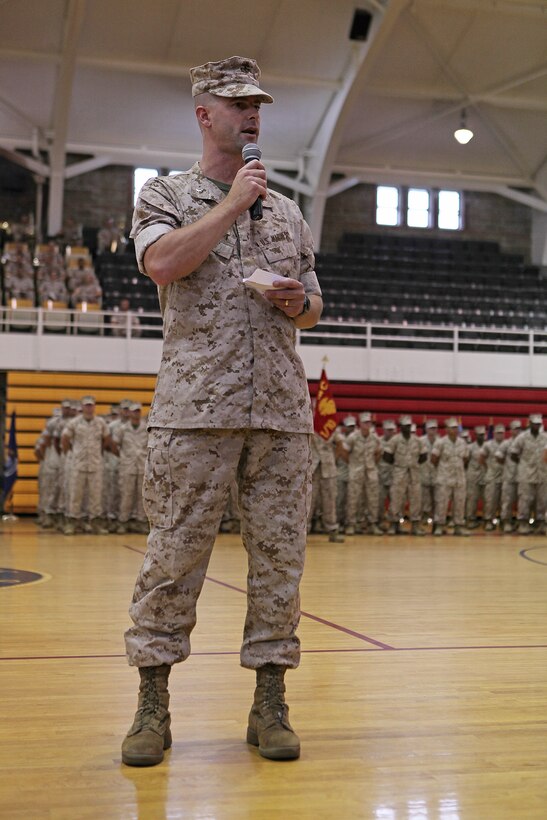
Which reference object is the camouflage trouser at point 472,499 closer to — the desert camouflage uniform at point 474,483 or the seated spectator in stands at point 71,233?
the desert camouflage uniform at point 474,483

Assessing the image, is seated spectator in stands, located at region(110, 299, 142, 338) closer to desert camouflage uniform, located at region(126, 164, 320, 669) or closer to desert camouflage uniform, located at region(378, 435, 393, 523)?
desert camouflage uniform, located at region(378, 435, 393, 523)

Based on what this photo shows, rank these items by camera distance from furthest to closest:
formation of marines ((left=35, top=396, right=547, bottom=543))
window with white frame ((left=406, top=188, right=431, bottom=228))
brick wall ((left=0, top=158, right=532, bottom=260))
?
1. window with white frame ((left=406, top=188, right=431, bottom=228))
2. brick wall ((left=0, top=158, right=532, bottom=260))
3. formation of marines ((left=35, top=396, right=547, bottom=543))

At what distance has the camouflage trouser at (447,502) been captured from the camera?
13406 mm

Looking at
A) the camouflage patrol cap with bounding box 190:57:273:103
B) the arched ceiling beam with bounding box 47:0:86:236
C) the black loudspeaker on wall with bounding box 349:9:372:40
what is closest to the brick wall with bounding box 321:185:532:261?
the black loudspeaker on wall with bounding box 349:9:372:40

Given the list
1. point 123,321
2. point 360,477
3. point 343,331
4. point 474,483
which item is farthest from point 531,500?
point 123,321

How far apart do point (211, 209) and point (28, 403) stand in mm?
13375

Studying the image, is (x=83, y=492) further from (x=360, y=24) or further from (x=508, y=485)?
(x=360, y=24)

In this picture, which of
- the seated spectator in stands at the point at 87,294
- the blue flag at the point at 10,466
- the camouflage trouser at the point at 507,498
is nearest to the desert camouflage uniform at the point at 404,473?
the camouflage trouser at the point at 507,498

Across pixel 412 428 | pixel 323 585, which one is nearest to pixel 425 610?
pixel 323 585

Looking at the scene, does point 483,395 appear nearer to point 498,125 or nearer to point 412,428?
point 412,428

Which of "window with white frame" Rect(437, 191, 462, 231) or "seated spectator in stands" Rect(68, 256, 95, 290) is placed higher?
"window with white frame" Rect(437, 191, 462, 231)

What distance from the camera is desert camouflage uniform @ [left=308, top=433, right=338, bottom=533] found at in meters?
12.2

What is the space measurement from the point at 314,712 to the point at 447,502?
10695mm

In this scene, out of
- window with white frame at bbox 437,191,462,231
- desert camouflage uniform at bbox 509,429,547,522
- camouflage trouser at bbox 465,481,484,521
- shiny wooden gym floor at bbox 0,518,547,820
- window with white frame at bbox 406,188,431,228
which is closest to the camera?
shiny wooden gym floor at bbox 0,518,547,820
